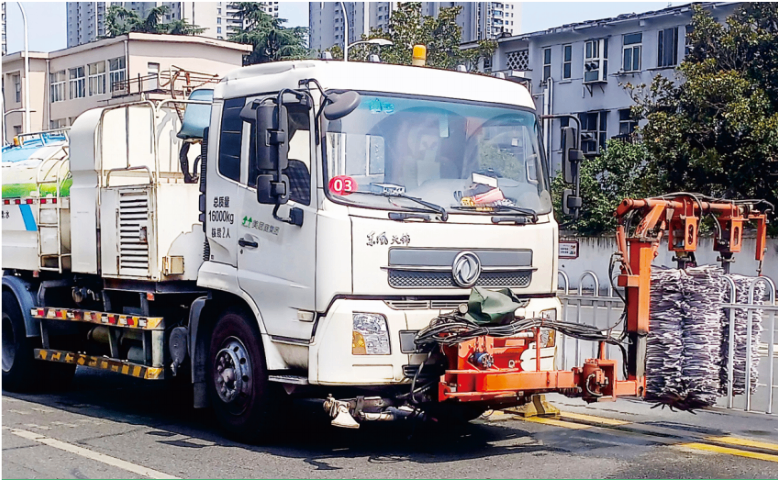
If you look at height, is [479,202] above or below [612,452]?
above

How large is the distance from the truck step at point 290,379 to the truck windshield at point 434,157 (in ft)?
4.25

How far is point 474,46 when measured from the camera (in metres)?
41.0

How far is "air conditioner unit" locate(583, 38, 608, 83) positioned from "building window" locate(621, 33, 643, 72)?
879 millimetres

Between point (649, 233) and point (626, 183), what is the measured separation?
24.0 m

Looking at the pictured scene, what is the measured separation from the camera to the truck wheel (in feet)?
24.2

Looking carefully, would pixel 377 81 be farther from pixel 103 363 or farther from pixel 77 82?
pixel 77 82

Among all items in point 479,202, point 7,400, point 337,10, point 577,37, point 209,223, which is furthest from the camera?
point 337,10

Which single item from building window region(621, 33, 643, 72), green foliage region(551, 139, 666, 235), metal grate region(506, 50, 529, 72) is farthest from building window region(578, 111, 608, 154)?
green foliage region(551, 139, 666, 235)

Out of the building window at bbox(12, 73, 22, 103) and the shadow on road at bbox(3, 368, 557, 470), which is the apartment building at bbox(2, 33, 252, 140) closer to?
the building window at bbox(12, 73, 22, 103)

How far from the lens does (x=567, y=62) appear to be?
40281 millimetres

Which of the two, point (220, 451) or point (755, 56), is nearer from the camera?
point (220, 451)

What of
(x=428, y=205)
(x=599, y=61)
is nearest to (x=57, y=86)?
(x=599, y=61)

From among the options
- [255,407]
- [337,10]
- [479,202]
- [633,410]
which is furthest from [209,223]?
[337,10]

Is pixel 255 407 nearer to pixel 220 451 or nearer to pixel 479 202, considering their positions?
pixel 220 451
